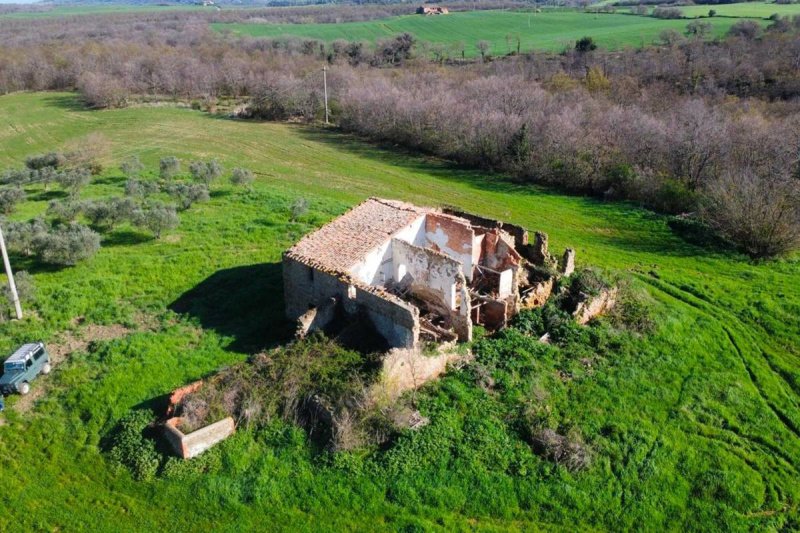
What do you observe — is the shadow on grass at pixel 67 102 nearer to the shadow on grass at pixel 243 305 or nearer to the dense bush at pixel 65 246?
the dense bush at pixel 65 246

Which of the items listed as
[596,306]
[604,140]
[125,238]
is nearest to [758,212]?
[596,306]

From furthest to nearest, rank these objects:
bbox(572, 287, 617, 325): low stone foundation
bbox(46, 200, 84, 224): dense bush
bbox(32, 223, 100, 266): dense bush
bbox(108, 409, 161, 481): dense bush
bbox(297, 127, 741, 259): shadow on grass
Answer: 1. bbox(46, 200, 84, 224): dense bush
2. bbox(297, 127, 741, 259): shadow on grass
3. bbox(32, 223, 100, 266): dense bush
4. bbox(572, 287, 617, 325): low stone foundation
5. bbox(108, 409, 161, 481): dense bush

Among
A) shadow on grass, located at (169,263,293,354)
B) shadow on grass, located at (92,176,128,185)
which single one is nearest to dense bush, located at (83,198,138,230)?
shadow on grass, located at (169,263,293,354)

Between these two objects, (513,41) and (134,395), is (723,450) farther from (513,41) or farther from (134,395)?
(513,41)

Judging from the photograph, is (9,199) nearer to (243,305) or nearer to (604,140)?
(243,305)

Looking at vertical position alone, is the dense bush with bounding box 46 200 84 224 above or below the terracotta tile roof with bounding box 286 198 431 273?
below

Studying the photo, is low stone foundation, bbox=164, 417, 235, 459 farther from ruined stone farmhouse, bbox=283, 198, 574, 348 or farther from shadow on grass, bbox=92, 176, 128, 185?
shadow on grass, bbox=92, 176, 128, 185

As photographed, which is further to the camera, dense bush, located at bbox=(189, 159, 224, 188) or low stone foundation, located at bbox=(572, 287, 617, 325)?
dense bush, located at bbox=(189, 159, 224, 188)
